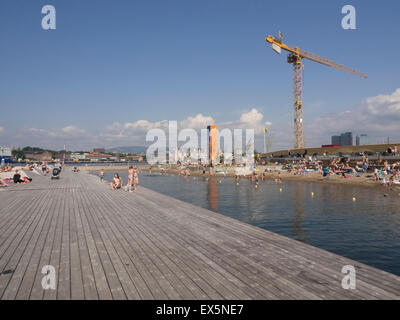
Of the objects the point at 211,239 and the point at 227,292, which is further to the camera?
the point at 211,239

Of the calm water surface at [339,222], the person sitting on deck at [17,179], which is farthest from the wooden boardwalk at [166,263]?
the person sitting on deck at [17,179]

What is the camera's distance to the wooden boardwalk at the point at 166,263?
4.58 m

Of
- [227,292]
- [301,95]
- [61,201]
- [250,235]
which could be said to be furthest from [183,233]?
[301,95]

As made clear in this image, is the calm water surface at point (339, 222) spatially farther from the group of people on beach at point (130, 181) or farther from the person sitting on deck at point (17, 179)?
the person sitting on deck at point (17, 179)

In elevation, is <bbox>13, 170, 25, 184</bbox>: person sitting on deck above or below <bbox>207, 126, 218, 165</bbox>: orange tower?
below

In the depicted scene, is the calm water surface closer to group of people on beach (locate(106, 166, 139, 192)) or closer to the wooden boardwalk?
the wooden boardwalk

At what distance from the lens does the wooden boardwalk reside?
15.0ft

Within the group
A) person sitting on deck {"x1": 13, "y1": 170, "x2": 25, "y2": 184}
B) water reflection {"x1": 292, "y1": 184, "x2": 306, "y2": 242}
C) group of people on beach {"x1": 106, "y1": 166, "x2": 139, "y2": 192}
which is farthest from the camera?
person sitting on deck {"x1": 13, "y1": 170, "x2": 25, "y2": 184}

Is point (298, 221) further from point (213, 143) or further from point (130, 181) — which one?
point (213, 143)

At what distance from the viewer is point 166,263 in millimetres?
5895

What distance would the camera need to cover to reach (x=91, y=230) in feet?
28.4

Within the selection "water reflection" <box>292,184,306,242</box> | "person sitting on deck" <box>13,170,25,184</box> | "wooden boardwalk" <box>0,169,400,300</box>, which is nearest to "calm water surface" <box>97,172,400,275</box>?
"water reflection" <box>292,184,306,242</box>
